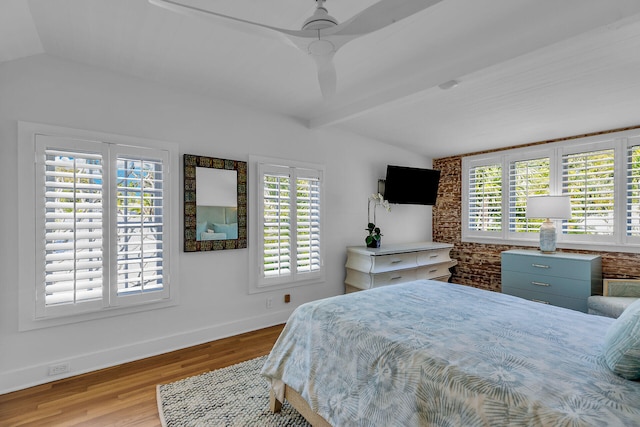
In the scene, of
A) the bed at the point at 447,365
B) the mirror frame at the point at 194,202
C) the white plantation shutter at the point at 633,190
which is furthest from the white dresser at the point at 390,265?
the white plantation shutter at the point at 633,190

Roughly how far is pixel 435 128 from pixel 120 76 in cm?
337

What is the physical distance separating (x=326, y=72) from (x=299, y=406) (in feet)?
6.40

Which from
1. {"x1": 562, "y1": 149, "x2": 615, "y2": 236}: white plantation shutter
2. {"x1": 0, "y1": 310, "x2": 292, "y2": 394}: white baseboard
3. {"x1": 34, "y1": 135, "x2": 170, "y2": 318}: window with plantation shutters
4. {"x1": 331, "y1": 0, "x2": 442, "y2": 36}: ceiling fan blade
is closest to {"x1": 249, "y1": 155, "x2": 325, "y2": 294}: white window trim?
{"x1": 0, "y1": 310, "x2": 292, "y2": 394}: white baseboard

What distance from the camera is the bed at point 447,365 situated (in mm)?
1078

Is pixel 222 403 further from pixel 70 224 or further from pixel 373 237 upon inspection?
pixel 373 237

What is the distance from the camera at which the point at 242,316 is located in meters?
3.50

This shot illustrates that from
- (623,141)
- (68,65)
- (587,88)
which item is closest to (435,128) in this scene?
(587,88)

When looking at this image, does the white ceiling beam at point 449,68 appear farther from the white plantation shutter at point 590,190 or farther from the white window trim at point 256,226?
the white plantation shutter at point 590,190

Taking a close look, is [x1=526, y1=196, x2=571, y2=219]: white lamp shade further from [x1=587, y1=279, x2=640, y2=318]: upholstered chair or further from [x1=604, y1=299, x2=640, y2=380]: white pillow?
[x1=604, y1=299, x2=640, y2=380]: white pillow

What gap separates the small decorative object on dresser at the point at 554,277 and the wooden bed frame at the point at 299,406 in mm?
3223

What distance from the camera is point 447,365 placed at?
4.23 ft

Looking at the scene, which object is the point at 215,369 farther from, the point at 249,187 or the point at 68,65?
the point at 68,65


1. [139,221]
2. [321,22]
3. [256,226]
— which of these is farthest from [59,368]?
[321,22]

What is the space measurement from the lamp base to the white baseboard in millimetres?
3206
